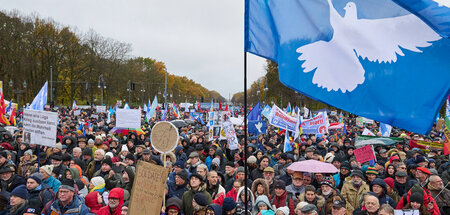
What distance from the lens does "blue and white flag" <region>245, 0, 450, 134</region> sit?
3098mm

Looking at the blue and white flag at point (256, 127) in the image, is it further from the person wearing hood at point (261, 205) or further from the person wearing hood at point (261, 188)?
the person wearing hood at point (261, 205)

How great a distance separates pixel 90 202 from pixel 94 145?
5775 mm

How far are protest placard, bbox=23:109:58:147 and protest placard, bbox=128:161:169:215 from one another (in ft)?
11.5

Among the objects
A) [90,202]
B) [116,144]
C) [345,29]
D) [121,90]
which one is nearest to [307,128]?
[116,144]

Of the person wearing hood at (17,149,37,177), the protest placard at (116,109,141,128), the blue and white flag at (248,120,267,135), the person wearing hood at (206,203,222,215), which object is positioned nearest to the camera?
the person wearing hood at (206,203,222,215)

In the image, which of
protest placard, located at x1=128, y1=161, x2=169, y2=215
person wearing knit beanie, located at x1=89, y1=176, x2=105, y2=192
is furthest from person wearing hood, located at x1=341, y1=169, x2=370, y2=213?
person wearing knit beanie, located at x1=89, y1=176, x2=105, y2=192

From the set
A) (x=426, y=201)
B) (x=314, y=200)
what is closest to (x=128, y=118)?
(x=314, y=200)

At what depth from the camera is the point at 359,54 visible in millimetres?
3359

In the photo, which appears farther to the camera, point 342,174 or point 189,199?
point 342,174

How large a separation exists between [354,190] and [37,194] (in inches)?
193

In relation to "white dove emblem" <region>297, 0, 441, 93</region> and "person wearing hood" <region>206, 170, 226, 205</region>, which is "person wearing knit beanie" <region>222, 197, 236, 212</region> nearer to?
"person wearing hood" <region>206, 170, 226, 205</region>

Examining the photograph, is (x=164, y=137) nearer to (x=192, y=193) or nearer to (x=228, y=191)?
(x=192, y=193)

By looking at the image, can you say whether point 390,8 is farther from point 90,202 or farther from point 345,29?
point 90,202

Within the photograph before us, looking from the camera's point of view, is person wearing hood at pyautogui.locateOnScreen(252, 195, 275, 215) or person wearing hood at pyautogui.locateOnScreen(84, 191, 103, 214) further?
person wearing hood at pyautogui.locateOnScreen(84, 191, 103, 214)
